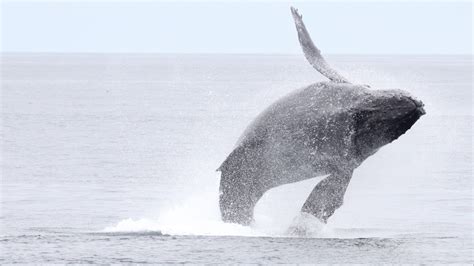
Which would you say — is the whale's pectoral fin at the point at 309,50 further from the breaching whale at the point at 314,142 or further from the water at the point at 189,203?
the water at the point at 189,203

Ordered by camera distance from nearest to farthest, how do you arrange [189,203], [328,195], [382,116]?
[382,116]
[328,195]
[189,203]

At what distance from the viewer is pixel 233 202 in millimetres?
18734

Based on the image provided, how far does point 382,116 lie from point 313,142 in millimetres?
1348

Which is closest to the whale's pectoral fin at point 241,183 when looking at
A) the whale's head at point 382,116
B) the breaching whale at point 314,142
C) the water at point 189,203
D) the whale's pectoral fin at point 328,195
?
the breaching whale at point 314,142

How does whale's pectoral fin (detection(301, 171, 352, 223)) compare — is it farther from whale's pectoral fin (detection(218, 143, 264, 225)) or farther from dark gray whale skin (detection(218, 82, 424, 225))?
whale's pectoral fin (detection(218, 143, 264, 225))

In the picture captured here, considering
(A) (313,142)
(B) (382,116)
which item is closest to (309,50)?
(A) (313,142)

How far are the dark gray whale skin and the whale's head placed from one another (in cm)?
2

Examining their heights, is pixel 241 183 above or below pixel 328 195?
Answer: above

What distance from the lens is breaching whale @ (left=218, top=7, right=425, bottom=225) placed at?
18.1m

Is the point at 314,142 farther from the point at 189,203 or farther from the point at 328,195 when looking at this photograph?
the point at 189,203

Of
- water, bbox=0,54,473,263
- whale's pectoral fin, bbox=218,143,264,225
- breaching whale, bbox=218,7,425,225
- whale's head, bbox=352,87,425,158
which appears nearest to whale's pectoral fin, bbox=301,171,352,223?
breaching whale, bbox=218,7,425,225

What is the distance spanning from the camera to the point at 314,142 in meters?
18.3

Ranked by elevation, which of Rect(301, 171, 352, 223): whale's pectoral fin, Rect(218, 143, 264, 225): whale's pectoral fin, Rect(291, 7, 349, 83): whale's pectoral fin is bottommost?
Rect(301, 171, 352, 223): whale's pectoral fin

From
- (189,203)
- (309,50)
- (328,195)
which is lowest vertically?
(328,195)
